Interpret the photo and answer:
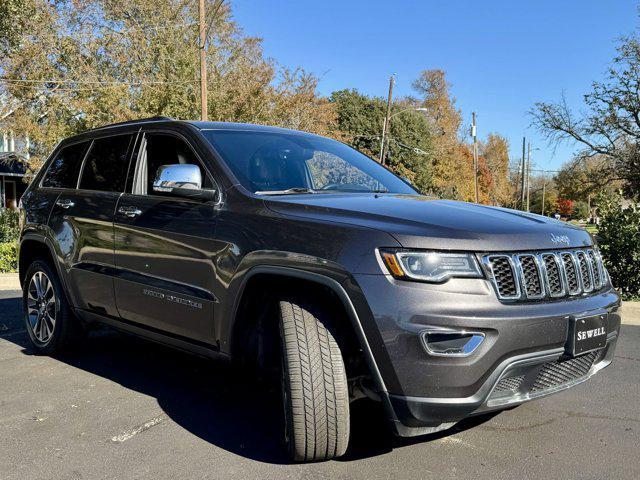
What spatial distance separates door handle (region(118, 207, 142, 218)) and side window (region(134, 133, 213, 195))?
134 millimetres

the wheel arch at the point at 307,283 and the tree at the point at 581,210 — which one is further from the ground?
the wheel arch at the point at 307,283

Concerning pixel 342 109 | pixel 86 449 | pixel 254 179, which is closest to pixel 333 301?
pixel 254 179

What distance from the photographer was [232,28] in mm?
25078

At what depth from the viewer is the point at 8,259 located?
38.6 feet

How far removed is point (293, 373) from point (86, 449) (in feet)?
4.33

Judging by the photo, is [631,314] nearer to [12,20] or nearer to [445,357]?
[445,357]

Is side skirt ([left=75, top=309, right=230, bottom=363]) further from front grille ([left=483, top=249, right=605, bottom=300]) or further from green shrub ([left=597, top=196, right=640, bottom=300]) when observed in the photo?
green shrub ([left=597, top=196, right=640, bottom=300])

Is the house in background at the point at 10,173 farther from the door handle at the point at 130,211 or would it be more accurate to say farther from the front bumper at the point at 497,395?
the front bumper at the point at 497,395

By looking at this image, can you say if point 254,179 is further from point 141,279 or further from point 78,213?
→ point 78,213

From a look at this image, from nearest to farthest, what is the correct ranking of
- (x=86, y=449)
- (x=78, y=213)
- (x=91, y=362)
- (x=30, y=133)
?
(x=86, y=449)
(x=78, y=213)
(x=91, y=362)
(x=30, y=133)

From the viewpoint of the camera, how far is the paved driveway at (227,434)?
2.98 m

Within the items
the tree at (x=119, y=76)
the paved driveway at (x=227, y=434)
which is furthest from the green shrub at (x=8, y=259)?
the paved driveway at (x=227, y=434)

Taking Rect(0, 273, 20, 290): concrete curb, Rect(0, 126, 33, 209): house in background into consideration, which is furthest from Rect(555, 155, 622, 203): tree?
Rect(0, 126, 33, 209): house in background

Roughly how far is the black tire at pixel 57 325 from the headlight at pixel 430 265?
3147mm
